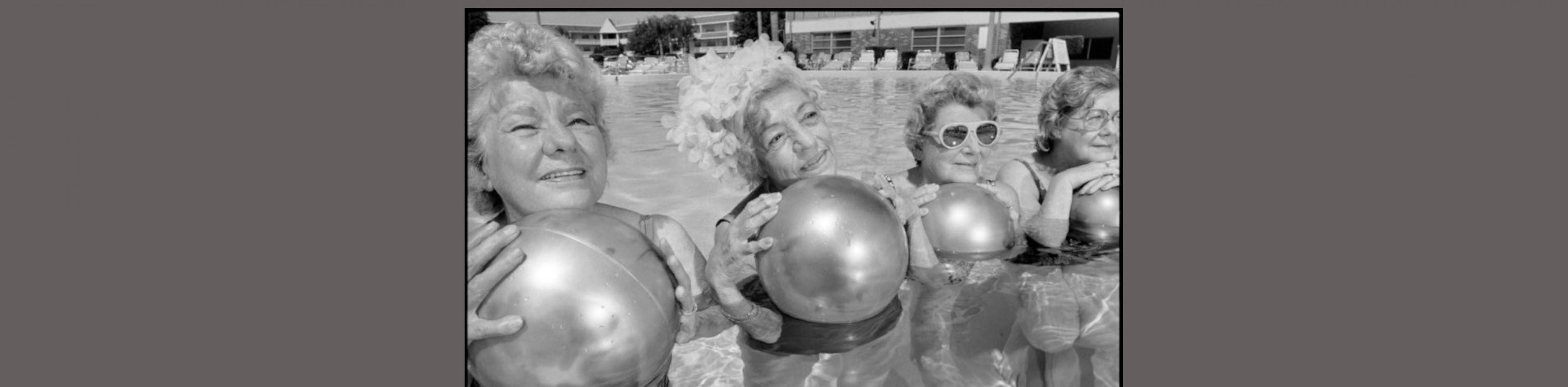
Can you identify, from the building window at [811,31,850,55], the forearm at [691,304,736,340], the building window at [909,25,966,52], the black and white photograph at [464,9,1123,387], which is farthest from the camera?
the building window at [909,25,966,52]

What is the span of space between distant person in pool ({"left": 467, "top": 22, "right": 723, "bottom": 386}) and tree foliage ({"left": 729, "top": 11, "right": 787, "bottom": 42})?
55 centimetres

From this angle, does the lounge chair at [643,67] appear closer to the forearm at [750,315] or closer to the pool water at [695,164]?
the pool water at [695,164]

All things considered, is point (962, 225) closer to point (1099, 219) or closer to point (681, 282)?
point (1099, 219)

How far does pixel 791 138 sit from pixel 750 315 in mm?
685

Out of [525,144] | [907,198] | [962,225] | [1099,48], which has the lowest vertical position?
[962,225]

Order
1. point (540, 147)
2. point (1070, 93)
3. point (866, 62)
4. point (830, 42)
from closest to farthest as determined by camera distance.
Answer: point (540, 147), point (830, 42), point (866, 62), point (1070, 93)

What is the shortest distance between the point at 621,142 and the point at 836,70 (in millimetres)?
902

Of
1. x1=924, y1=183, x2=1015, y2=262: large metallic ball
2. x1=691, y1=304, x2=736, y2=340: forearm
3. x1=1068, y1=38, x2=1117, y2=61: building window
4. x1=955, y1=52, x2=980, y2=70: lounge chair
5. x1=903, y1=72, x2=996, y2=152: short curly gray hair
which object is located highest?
x1=1068, y1=38, x2=1117, y2=61: building window

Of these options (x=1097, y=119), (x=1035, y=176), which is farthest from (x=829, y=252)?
(x=1097, y=119)

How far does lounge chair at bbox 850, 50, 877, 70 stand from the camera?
161 inches

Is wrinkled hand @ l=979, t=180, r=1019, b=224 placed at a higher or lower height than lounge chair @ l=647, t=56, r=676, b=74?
lower

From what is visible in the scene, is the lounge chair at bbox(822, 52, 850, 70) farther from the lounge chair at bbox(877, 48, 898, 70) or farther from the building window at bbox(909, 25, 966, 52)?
the building window at bbox(909, 25, 966, 52)

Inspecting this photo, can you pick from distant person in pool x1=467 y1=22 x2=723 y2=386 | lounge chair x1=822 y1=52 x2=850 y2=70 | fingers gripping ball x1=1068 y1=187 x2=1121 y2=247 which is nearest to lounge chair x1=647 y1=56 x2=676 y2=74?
distant person in pool x1=467 y1=22 x2=723 y2=386

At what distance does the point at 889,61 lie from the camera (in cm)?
413
